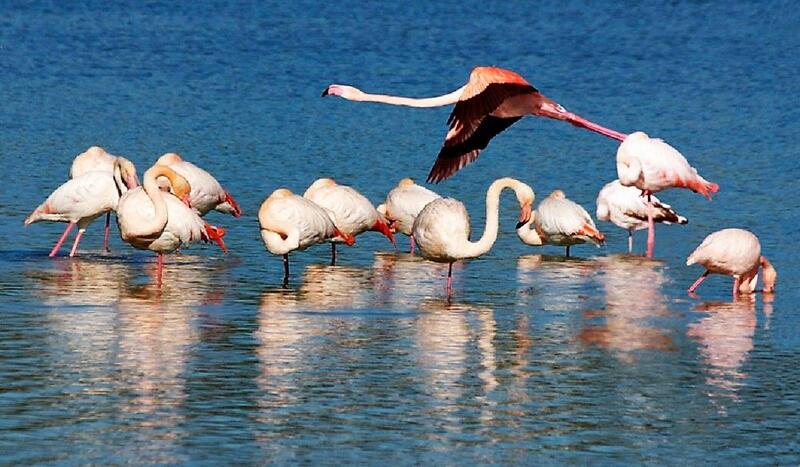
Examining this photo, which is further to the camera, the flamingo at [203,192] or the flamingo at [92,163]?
the flamingo at [92,163]

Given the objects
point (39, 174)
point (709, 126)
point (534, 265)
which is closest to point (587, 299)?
point (534, 265)

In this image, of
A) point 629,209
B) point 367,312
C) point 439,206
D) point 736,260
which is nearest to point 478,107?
point 439,206

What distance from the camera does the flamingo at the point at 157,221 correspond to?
1159 cm

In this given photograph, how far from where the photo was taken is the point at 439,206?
11.5m

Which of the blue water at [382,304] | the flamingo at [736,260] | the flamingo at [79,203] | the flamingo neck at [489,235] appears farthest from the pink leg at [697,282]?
the flamingo at [79,203]

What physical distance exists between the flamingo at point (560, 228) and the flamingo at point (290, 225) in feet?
5.53

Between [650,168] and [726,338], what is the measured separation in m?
4.05

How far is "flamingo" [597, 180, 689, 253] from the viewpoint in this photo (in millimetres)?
14289

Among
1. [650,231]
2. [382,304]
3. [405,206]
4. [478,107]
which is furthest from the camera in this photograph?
[650,231]

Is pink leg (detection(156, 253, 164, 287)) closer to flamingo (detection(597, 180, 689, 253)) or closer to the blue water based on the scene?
the blue water

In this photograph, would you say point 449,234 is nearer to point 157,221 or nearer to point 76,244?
point 157,221

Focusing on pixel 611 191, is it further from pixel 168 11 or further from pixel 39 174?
pixel 168 11

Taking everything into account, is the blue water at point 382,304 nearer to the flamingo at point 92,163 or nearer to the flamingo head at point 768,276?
the flamingo head at point 768,276

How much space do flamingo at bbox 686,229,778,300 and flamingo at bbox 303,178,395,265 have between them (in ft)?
8.58
